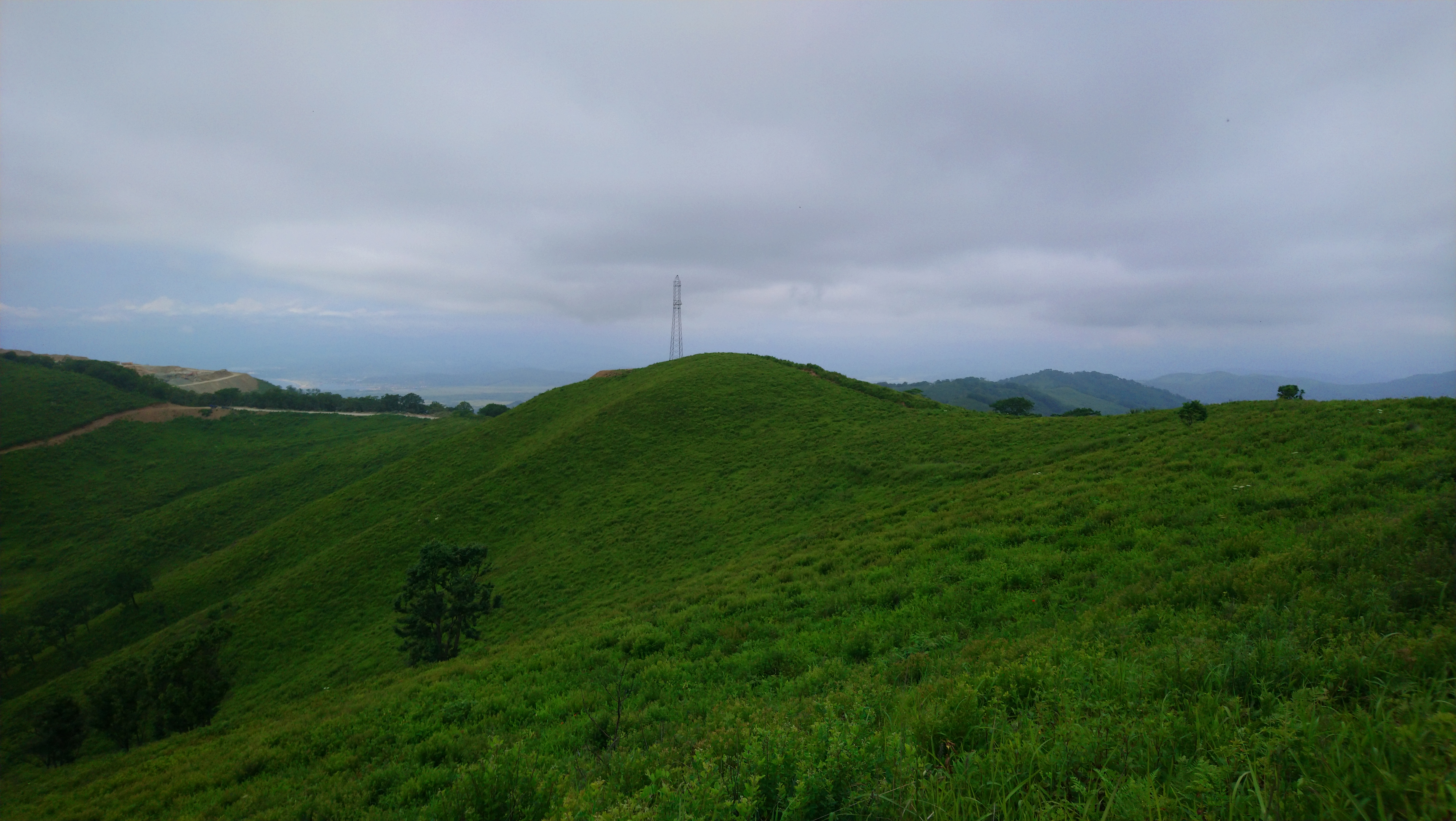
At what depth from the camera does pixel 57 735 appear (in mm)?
18125

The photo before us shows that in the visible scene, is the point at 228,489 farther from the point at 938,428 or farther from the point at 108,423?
the point at 938,428

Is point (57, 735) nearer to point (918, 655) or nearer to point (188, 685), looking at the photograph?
point (188, 685)

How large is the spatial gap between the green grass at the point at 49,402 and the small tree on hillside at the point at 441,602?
8744 cm

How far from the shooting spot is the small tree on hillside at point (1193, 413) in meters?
18.0

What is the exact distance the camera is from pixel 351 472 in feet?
162

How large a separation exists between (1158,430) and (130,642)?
56078 millimetres

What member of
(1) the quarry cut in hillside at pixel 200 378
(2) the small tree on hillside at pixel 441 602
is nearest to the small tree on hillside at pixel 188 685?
(2) the small tree on hillside at pixel 441 602

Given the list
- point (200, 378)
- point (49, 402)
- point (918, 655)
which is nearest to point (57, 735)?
point (918, 655)

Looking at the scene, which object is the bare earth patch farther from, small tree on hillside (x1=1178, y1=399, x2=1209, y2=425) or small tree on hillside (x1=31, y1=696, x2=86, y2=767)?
small tree on hillside (x1=1178, y1=399, x2=1209, y2=425)

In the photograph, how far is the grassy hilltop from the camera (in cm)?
299

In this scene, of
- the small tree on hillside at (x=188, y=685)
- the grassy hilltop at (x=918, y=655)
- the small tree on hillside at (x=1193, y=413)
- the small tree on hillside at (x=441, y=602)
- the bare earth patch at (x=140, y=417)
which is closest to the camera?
the grassy hilltop at (x=918, y=655)

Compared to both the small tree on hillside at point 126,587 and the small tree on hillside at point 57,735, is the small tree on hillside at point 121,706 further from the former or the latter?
the small tree on hillside at point 126,587

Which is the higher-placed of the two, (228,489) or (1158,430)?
(1158,430)

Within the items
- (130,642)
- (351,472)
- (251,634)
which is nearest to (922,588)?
(251,634)
